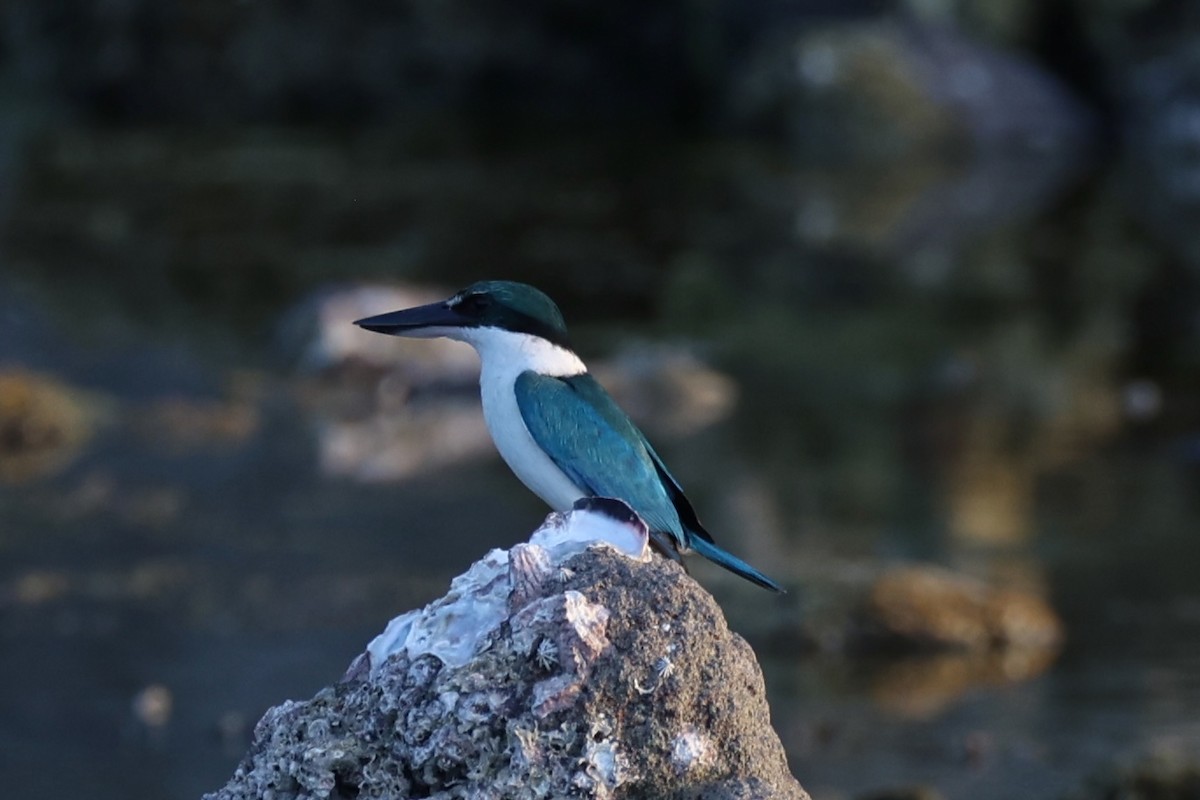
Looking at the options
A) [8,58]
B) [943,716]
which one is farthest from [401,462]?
[8,58]

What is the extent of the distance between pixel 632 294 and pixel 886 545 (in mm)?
6887

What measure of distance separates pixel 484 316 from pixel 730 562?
77 cm

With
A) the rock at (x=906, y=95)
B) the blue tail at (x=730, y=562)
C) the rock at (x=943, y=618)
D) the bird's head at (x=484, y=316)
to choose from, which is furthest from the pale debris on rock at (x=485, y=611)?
the rock at (x=906, y=95)

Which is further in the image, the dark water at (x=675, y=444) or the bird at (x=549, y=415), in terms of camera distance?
the dark water at (x=675, y=444)

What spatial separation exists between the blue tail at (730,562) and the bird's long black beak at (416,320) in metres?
0.70

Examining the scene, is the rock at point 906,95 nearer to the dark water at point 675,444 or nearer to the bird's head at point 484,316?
the dark water at point 675,444

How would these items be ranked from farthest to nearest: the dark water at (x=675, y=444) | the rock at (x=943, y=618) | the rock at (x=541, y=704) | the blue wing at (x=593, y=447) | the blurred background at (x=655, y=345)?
1. the rock at (x=943, y=618)
2. the blurred background at (x=655, y=345)
3. the dark water at (x=675, y=444)
4. the blue wing at (x=593, y=447)
5. the rock at (x=541, y=704)

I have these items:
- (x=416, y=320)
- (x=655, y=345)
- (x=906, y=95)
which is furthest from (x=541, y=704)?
(x=906, y=95)

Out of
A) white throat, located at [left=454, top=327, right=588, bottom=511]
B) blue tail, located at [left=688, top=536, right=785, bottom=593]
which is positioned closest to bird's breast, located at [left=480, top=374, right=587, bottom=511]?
white throat, located at [left=454, top=327, right=588, bottom=511]

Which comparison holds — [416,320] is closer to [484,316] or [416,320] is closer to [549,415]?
[484,316]

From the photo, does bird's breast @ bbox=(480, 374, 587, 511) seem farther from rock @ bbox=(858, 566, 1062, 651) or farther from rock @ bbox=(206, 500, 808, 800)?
rock @ bbox=(858, 566, 1062, 651)

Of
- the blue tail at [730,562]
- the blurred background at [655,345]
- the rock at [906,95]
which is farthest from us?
the rock at [906,95]

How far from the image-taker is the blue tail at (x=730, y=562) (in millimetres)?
3822

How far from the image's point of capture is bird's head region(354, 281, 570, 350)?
4.14 meters
